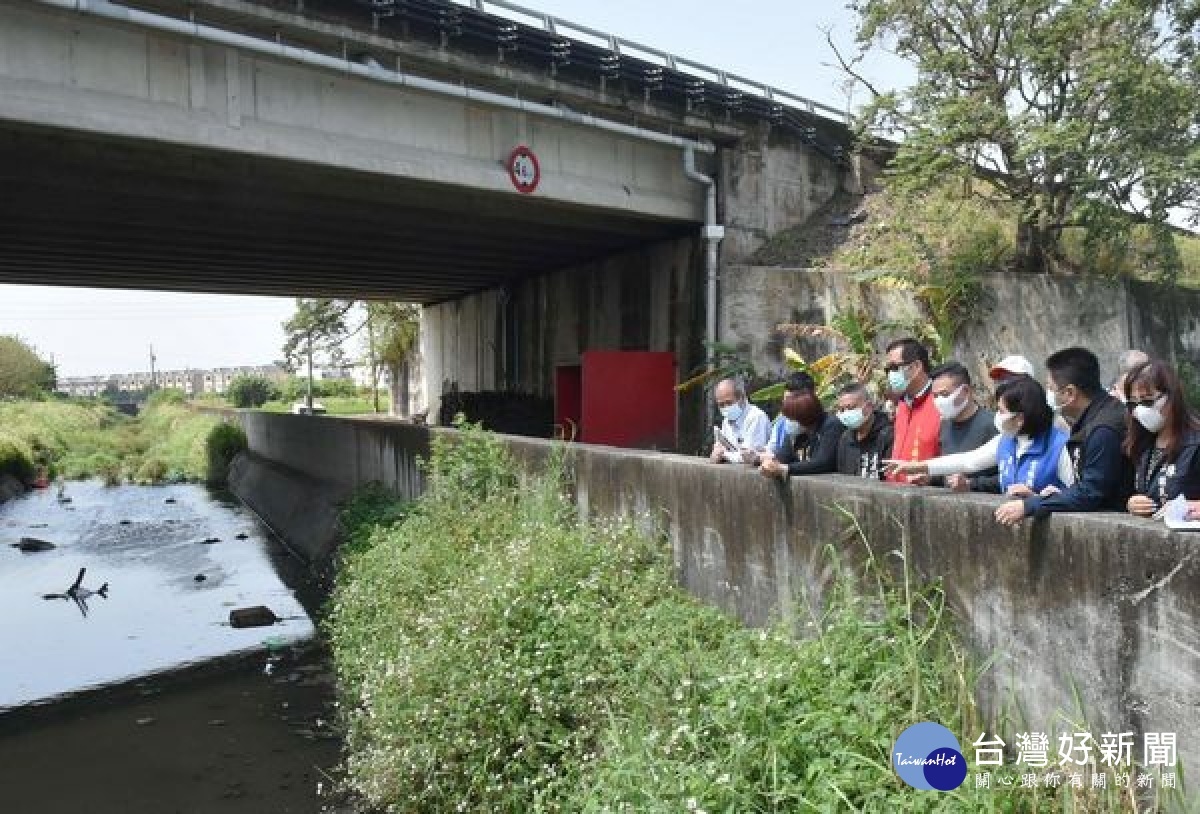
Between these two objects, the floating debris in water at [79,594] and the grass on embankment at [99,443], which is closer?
the floating debris in water at [79,594]

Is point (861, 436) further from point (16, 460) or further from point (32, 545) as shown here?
point (16, 460)

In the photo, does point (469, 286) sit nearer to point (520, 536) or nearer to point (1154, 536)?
point (520, 536)

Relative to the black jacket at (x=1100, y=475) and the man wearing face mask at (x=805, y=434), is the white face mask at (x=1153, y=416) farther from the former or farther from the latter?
the man wearing face mask at (x=805, y=434)

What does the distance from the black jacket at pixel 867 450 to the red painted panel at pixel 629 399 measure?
845 centimetres

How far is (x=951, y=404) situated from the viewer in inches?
173

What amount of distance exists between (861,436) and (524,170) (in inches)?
318

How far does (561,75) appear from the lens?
38.9 ft

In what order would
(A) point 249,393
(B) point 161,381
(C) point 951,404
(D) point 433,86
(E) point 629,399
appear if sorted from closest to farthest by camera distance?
(C) point 951,404 < (D) point 433,86 < (E) point 629,399 < (A) point 249,393 < (B) point 161,381

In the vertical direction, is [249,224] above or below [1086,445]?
above

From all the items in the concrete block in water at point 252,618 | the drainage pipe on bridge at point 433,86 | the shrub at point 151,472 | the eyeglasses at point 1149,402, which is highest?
the drainage pipe on bridge at point 433,86

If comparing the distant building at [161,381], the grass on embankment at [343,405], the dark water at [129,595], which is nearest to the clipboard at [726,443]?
the dark water at [129,595]

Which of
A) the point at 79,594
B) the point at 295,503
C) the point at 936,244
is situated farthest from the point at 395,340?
the point at 936,244

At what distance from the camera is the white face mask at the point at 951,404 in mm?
4375

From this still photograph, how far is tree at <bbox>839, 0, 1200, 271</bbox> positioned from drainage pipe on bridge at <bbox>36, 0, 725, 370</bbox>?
2.75 m
